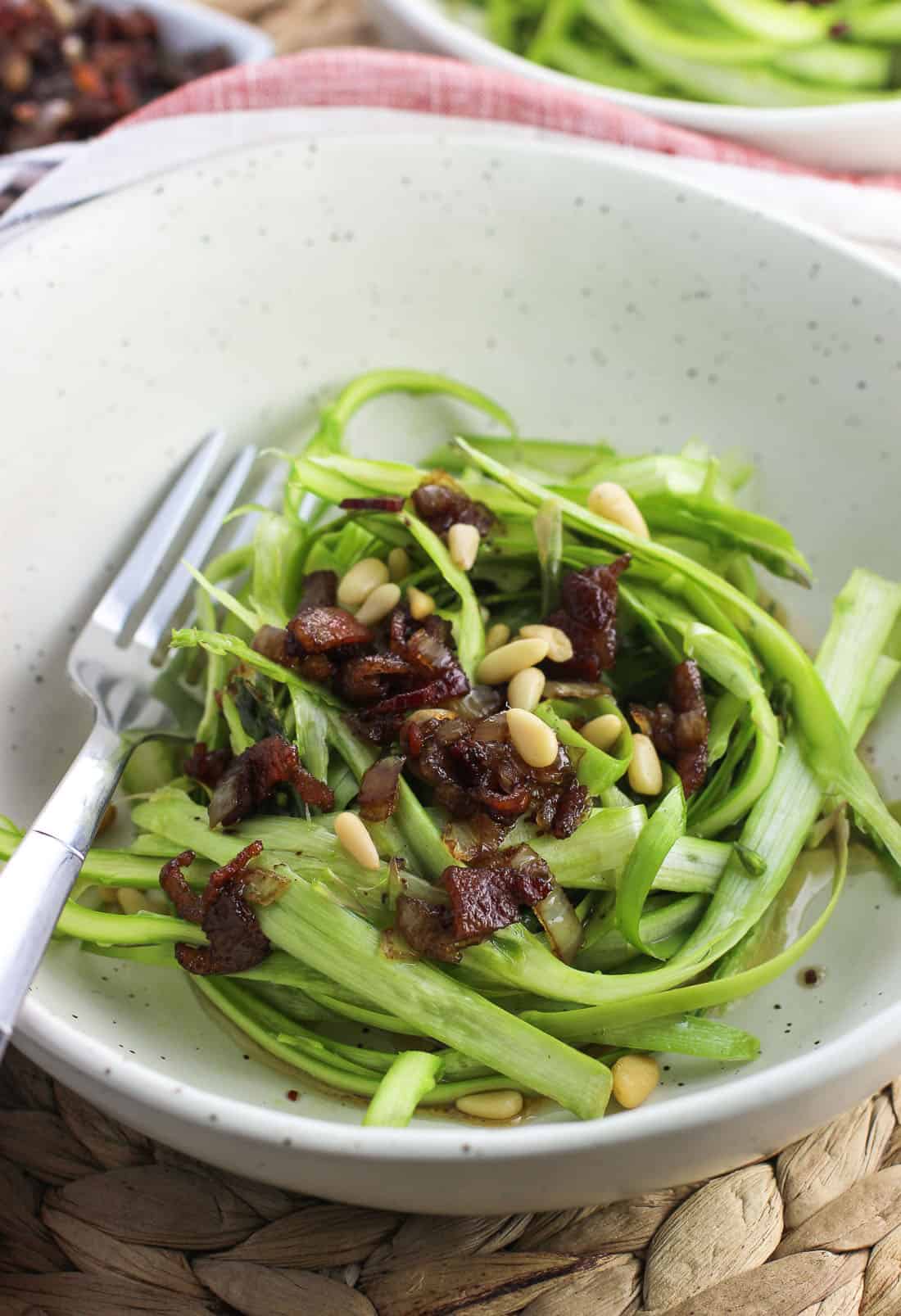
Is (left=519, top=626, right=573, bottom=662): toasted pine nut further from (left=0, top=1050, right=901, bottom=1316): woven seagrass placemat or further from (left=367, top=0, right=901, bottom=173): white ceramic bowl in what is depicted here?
(left=367, top=0, right=901, bottom=173): white ceramic bowl

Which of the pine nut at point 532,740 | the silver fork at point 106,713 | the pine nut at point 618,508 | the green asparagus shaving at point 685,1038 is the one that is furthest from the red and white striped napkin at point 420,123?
the green asparagus shaving at point 685,1038

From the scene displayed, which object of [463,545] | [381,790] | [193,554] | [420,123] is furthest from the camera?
[420,123]

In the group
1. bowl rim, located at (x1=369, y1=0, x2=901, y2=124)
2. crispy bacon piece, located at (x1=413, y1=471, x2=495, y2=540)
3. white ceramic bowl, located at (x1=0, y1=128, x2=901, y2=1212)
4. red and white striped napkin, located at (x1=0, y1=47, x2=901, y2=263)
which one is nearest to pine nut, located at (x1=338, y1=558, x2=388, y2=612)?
crispy bacon piece, located at (x1=413, y1=471, x2=495, y2=540)

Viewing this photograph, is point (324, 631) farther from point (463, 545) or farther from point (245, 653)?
point (463, 545)

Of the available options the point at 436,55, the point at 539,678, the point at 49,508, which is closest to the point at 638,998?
the point at 539,678

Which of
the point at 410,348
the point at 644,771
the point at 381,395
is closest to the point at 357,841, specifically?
the point at 644,771

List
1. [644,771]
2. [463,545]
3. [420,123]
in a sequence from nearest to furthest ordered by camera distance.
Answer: [644,771]
[463,545]
[420,123]

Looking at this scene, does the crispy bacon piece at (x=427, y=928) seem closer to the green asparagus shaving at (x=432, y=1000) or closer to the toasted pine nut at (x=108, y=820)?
the green asparagus shaving at (x=432, y=1000)
